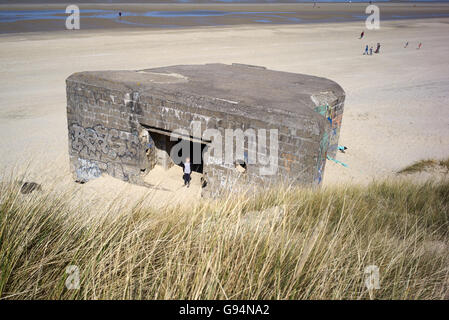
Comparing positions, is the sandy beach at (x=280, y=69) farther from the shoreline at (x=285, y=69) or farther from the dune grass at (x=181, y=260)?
the dune grass at (x=181, y=260)

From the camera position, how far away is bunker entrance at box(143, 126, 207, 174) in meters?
9.81

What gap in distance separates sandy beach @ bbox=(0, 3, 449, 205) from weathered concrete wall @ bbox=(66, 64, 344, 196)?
2.85 feet

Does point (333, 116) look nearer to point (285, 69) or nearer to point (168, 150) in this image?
point (168, 150)

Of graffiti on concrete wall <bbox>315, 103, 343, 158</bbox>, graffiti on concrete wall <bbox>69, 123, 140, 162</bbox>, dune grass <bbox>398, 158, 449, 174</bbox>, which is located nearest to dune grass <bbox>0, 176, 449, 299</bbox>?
graffiti on concrete wall <bbox>69, 123, 140, 162</bbox>

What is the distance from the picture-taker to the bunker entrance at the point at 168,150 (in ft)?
32.2

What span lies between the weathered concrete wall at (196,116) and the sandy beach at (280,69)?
2.85ft

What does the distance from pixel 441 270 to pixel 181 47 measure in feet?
97.1


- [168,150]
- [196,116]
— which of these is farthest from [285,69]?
[196,116]

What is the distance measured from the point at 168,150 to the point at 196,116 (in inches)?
83.5

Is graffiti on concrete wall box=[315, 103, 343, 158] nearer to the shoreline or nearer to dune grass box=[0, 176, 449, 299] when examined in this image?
the shoreline

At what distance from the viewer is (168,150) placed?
1040cm

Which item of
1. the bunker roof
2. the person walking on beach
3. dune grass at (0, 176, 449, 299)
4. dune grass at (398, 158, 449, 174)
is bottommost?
dune grass at (398, 158, 449, 174)

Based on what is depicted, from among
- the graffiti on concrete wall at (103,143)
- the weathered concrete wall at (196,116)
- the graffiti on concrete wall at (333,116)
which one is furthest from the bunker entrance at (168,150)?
the graffiti on concrete wall at (333,116)

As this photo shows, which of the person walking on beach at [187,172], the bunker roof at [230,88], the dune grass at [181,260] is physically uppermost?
the bunker roof at [230,88]
